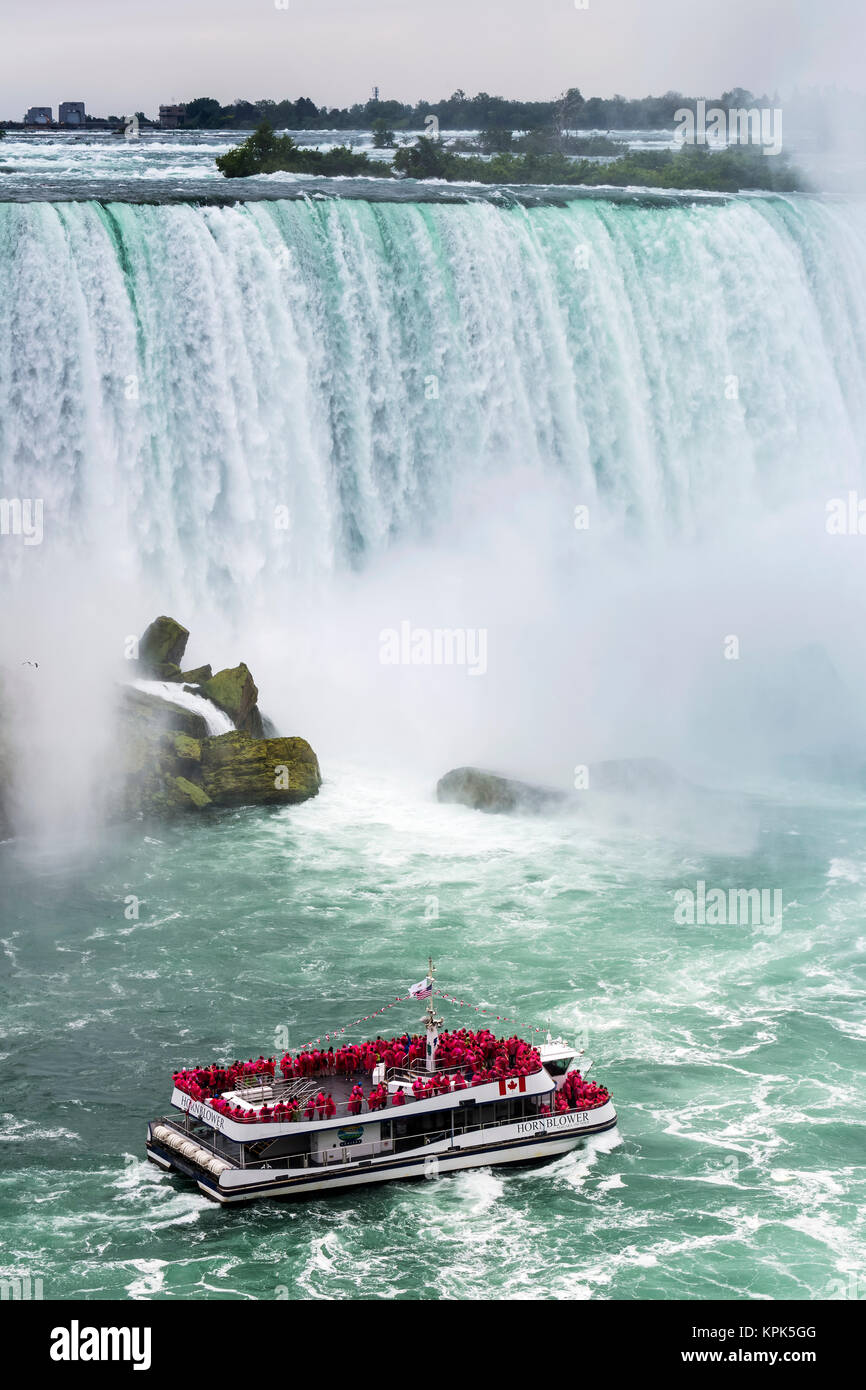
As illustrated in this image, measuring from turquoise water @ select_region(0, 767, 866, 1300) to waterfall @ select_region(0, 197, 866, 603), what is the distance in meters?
9.52

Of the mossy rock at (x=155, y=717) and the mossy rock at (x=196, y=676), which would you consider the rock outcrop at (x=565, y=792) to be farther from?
the mossy rock at (x=196, y=676)

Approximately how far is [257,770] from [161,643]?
4.47 m

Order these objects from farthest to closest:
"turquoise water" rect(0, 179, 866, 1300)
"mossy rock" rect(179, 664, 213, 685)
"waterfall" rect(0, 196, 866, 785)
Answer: "waterfall" rect(0, 196, 866, 785) → "mossy rock" rect(179, 664, 213, 685) → "turquoise water" rect(0, 179, 866, 1300)

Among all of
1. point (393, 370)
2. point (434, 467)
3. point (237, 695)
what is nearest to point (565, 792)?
point (237, 695)

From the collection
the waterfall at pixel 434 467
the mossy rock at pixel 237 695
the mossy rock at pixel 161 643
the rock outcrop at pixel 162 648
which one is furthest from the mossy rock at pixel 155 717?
the mossy rock at pixel 161 643

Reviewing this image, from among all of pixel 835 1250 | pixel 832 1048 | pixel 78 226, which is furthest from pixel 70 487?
pixel 835 1250

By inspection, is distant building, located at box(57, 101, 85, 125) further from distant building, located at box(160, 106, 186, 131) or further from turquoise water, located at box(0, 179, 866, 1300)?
turquoise water, located at box(0, 179, 866, 1300)

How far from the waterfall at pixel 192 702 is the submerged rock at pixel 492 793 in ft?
16.7

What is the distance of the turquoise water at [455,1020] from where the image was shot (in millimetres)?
25328

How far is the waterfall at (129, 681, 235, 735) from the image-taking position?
4434 cm

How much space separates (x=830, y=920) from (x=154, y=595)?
779 inches

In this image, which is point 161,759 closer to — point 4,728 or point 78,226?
point 4,728

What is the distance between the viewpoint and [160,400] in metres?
49.2

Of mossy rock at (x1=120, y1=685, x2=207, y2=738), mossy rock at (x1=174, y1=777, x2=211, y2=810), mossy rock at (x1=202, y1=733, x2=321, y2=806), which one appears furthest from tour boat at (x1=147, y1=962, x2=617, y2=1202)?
mossy rock at (x1=120, y1=685, x2=207, y2=738)
